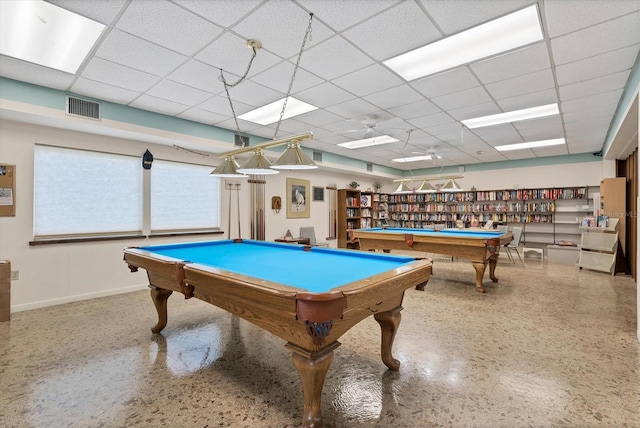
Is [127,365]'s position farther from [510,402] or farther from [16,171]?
[16,171]

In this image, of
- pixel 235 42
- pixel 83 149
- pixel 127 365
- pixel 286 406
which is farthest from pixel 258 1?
pixel 83 149

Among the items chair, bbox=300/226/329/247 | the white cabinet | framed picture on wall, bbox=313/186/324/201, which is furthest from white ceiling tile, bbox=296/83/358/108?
the white cabinet

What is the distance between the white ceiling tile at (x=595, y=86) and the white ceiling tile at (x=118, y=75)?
4.68 m

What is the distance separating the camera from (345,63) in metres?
2.94

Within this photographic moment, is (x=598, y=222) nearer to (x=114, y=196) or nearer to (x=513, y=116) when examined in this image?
(x=513, y=116)

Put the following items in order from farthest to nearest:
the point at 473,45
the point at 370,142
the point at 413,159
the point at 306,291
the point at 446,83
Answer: the point at 413,159
the point at 370,142
the point at 446,83
the point at 473,45
the point at 306,291

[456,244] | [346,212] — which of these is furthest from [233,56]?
[346,212]

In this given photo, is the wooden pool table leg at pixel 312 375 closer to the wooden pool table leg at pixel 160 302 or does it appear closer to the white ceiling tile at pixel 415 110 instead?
the wooden pool table leg at pixel 160 302

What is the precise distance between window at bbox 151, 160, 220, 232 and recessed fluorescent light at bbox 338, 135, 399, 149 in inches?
111

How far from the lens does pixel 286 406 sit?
1849 millimetres

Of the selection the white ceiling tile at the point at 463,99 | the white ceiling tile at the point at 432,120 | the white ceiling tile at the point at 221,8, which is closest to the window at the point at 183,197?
the white ceiling tile at the point at 221,8

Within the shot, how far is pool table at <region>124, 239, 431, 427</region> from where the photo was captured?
4.72 feet

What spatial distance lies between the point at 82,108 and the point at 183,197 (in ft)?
6.19

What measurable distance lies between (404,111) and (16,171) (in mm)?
4995
